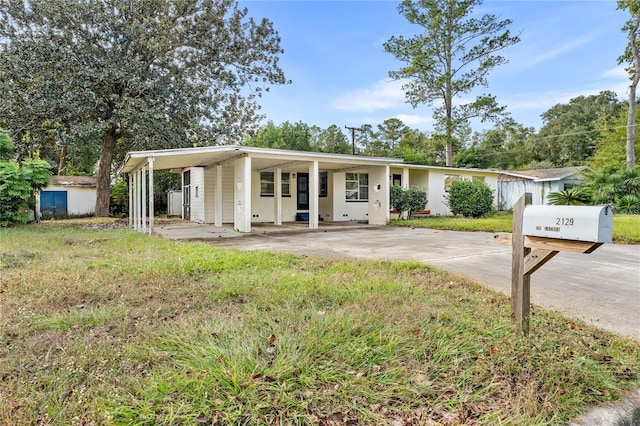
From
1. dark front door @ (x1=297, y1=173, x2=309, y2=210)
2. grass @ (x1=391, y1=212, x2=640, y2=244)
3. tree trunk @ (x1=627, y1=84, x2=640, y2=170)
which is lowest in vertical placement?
grass @ (x1=391, y1=212, x2=640, y2=244)

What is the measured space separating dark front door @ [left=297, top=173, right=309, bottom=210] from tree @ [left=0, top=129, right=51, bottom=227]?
30.8ft

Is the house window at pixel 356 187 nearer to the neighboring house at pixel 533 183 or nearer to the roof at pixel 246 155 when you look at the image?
the roof at pixel 246 155

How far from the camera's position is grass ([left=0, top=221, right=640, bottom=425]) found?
6.04ft

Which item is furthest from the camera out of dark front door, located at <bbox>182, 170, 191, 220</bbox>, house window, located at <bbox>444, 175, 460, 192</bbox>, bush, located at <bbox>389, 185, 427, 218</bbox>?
house window, located at <bbox>444, 175, 460, 192</bbox>

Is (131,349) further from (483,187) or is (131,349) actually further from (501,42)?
(501,42)

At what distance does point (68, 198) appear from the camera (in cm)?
1867

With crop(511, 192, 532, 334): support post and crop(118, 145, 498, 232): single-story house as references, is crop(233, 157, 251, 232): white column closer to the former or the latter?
crop(118, 145, 498, 232): single-story house

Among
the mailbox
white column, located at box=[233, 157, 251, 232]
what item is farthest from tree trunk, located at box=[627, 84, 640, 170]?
the mailbox

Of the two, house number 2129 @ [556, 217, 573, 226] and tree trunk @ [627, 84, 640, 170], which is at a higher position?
tree trunk @ [627, 84, 640, 170]

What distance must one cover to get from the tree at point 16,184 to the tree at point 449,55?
2176 centimetres

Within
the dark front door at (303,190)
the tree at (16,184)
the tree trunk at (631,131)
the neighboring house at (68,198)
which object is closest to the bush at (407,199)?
the dark front door at (303,190)

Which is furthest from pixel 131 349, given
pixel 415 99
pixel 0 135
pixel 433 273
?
pixel 415 99

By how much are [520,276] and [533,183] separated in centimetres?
2288

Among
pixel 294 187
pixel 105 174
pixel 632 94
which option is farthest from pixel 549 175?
pixel 105 174
